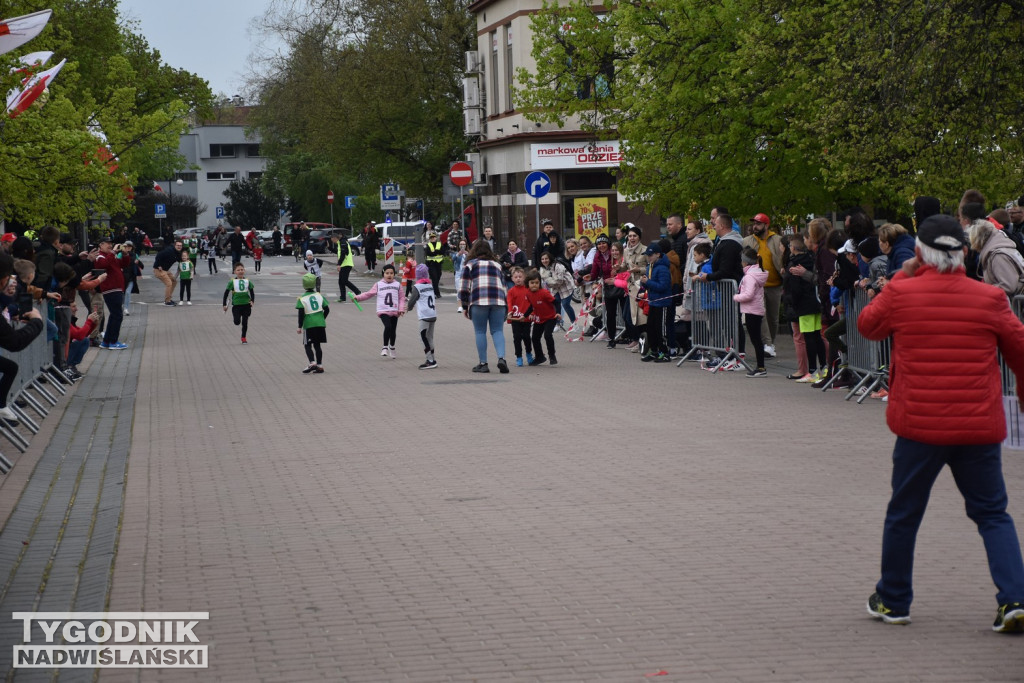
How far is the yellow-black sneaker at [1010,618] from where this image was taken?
5.86 m

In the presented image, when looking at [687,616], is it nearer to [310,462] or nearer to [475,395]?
[310,462]

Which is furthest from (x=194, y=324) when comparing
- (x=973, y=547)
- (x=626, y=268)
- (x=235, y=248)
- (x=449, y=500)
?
(x=973, y=547)

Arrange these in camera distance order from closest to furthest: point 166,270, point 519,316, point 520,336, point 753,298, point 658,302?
1. point 753,298
2. point 519,316
3. point 520,336
4. point 658,302
5. point 166,270

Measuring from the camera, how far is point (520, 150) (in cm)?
4803

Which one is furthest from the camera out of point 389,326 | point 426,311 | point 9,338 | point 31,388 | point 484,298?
point 389,326

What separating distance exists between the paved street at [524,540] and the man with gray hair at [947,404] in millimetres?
259

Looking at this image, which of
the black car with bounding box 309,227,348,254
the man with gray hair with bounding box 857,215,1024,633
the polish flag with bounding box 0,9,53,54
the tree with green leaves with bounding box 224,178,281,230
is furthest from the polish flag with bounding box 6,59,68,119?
the tree with green leaves with bounding box 224,178,281,230

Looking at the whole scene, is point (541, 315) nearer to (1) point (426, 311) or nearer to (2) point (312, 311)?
(1) point (426, 311)

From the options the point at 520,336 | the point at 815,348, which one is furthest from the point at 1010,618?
the point at 520,336

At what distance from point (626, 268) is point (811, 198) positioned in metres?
3.04

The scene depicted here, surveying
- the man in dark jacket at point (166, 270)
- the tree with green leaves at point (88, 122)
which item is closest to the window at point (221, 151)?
the tree with green leaves at point (88, 122)

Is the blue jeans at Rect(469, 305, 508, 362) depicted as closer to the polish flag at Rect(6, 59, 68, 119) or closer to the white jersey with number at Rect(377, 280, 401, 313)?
the white jersey with number at Rect(377, 280, 401, 313)

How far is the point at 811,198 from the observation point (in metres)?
22.1

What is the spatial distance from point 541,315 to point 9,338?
9519mm
